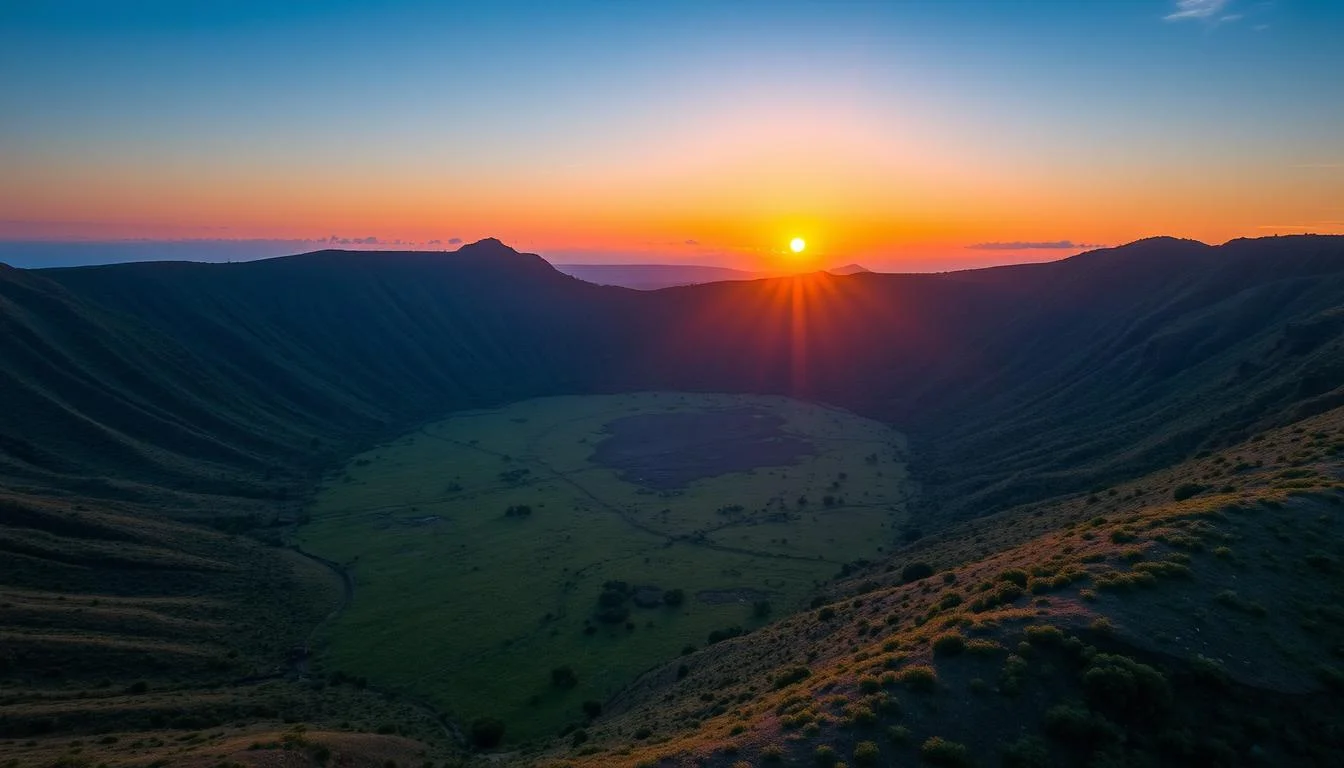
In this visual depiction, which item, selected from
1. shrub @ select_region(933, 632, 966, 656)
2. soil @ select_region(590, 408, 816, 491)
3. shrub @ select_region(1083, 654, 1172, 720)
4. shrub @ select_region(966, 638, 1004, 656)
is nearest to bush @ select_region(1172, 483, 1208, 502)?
shrub @ select_region(1083, 654, 1172, 720)

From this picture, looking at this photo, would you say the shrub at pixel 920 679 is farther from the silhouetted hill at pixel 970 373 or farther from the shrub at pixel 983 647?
the silhouetted hill at pixel 970 373

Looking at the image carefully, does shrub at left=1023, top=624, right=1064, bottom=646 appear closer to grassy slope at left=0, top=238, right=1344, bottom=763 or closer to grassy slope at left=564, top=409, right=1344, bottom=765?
grassy slope at left=564, top=409, right=1344, bottom=765

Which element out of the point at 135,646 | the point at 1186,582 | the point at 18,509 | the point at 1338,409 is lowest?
the point at 135,646

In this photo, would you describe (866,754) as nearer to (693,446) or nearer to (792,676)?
(792,676)

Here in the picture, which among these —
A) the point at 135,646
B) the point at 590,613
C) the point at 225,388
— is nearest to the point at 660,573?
the point at 590,613

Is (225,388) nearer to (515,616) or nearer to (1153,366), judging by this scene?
(515,616)
